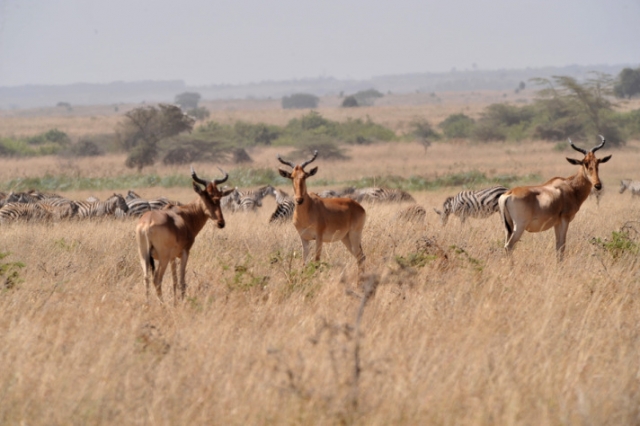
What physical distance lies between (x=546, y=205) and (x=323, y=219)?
3.00 metres

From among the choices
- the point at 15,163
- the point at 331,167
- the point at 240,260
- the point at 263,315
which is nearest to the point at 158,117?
the point at 15,163

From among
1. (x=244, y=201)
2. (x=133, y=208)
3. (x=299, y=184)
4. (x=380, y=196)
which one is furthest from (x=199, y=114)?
(x=299, y=184)

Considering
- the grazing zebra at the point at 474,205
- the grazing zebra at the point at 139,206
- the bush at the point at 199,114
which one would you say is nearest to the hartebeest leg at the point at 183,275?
the grazing zebra at the point at 474,205

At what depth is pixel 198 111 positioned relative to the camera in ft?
315

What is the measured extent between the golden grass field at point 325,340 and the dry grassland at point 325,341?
0.8 inches

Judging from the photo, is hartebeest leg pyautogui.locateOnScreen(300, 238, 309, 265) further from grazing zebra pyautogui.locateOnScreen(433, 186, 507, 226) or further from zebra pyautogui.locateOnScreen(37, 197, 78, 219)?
zebra pyautogui.locateOnScreen(37, 197, 78, 219)

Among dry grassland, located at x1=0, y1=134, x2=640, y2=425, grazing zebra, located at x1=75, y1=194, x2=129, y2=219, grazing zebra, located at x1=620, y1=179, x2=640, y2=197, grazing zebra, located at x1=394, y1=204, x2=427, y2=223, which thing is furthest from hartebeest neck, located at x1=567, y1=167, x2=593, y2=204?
grazing zebra, located at x1=620, y1=179, x2=640, y2=197

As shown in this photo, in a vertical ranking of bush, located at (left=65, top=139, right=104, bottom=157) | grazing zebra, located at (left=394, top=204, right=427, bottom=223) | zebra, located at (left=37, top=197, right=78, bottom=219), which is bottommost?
bush, located at (left=65, top=139, right=104, bottom=157)

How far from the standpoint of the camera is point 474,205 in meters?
16.5

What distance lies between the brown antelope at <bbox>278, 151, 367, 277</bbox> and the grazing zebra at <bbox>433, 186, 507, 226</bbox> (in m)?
5.05

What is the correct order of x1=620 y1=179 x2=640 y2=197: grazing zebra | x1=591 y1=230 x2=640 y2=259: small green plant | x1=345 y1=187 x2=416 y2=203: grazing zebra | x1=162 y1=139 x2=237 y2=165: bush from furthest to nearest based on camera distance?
x1=162 y1=139 x2=237 y2=165: bush < x1=620 y1=179 x2=640 y2=197: grazing zebra < x1=345 y1=187 x2=416 y2=203: grazing zebra < x1=591 y1=230 x2=640 y2=259: small green plant

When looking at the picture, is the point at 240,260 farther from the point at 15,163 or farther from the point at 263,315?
the point at 15,163

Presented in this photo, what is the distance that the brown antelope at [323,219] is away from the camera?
1074cm

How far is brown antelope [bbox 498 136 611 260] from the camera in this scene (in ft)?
35.9
